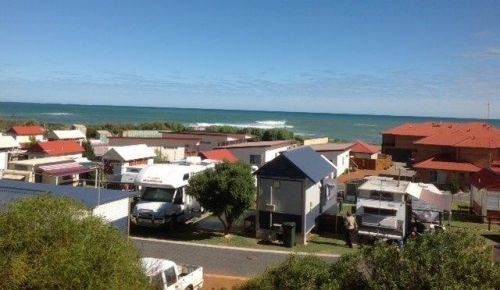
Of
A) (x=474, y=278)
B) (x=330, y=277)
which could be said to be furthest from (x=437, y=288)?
(x=330, y=277)

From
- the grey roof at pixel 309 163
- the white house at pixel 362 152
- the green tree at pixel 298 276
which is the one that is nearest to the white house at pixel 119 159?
the grey roof at pixel 309 163

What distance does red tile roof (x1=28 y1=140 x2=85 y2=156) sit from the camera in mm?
33062

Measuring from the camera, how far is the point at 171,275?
42.5 feet

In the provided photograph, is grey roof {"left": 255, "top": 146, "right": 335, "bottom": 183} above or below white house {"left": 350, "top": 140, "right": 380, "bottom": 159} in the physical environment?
above

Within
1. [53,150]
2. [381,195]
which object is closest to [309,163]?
[381,195]

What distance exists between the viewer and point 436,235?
714 centimetres

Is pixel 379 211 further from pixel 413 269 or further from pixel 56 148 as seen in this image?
pixel 56 148

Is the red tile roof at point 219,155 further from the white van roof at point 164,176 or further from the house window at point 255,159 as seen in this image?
the white van roof at point 164,176

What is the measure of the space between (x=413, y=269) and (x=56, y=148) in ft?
105

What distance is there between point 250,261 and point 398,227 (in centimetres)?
673

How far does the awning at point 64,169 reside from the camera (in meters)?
26.6

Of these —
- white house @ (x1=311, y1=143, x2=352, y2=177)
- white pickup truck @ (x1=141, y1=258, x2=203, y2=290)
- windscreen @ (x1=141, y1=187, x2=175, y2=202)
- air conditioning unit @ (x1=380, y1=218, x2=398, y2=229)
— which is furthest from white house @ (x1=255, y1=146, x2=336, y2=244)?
white house @ (x1=311, y1=143, x2=352, y2=177)

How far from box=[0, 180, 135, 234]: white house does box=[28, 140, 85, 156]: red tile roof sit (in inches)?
641

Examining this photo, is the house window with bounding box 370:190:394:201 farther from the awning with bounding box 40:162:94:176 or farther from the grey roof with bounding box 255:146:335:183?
the awning with bounding box 40:162:94:176
